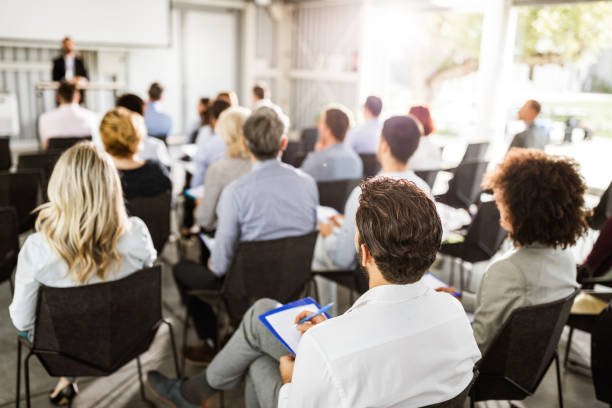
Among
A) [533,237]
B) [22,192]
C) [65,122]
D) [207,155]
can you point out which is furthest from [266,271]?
[65,122]

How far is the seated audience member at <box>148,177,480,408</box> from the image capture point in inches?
47.9

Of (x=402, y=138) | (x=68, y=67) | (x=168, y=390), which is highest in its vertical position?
(x=68, y=67)

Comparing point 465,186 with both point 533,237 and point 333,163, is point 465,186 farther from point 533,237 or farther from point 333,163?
point 533,237

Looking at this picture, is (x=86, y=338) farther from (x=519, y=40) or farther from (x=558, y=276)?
(x=519, y=40)

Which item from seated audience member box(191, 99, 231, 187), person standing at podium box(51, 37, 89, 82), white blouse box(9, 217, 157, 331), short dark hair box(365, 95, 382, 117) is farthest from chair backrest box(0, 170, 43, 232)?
person standing at podium box(51, 37, 89, 82)

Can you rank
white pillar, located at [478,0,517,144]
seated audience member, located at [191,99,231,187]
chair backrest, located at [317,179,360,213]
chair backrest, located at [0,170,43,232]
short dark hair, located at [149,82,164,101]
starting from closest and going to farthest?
chair backrest, located at [0,170,43,232]
chair backrest, located at [317,179,360,213]
seated audience member, located at [191,99,231,187]
short dark hair, located at [149,82,164,101]
white pillar, located at [478,0,517,144]

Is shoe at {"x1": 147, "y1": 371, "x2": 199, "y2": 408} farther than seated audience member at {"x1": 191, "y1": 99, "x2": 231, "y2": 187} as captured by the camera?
No

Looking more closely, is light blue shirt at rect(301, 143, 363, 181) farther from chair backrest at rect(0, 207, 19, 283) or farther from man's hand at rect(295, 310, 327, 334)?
man's hand at rect(295, 310, 327, 334)

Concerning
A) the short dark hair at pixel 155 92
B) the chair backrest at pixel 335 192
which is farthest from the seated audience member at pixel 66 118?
the chair backrest at pixel 335 192

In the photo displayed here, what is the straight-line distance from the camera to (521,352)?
1.97 meters

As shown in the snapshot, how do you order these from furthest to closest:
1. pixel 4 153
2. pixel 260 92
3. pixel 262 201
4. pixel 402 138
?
pixel 260 92 → pixel 4 153 → pixel 402 138 → pixel 262 201

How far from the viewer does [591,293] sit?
9.48ft

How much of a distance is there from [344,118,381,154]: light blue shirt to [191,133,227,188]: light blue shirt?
5.45ft

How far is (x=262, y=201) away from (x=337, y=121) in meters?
1.65
